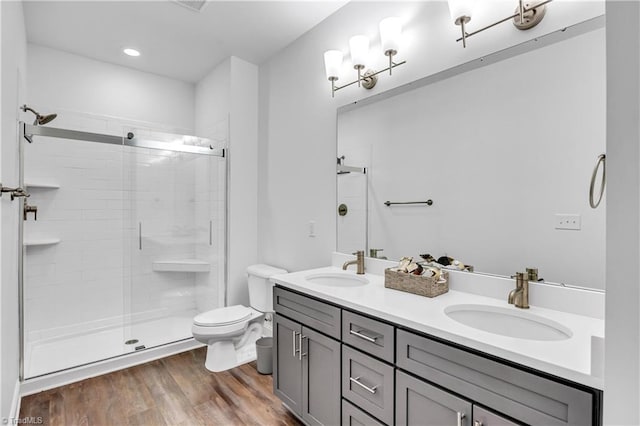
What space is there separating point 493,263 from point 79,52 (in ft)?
12.4

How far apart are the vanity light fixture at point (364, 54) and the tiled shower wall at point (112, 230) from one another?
1.44 metres

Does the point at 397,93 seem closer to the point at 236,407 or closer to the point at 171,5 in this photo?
the point at 171,5

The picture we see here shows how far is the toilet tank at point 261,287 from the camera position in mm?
2709

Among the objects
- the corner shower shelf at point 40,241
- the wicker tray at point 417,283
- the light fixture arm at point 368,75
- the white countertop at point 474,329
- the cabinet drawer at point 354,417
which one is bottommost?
the cabinet drawer at point 354,417

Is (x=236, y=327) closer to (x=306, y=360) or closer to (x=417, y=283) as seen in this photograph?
(x=306, y=360)

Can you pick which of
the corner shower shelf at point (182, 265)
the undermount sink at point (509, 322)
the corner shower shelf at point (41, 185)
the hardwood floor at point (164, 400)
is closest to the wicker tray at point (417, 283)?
the undermount sink at point (509, 322)

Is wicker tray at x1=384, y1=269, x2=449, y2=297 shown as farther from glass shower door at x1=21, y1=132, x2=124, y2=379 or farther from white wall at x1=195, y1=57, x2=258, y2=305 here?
glass shower door at x1=21, y1=132, x2=124, y2=379

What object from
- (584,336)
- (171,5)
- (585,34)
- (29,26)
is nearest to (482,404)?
(584,336)

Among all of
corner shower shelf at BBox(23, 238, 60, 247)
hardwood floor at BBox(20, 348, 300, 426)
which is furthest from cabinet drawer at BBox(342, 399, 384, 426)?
corner shower shelf at BBox(23, 238, 60, 247)

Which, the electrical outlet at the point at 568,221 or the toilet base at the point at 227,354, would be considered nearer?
the electrical outlet at the point at 568,221

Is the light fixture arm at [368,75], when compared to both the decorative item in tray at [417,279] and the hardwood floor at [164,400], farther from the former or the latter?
the hardwood floor at [164,400]

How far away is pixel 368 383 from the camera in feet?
4.47

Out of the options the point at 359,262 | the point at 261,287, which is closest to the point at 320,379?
the point at 359,262

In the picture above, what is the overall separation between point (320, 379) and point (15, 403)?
6.09 ft
